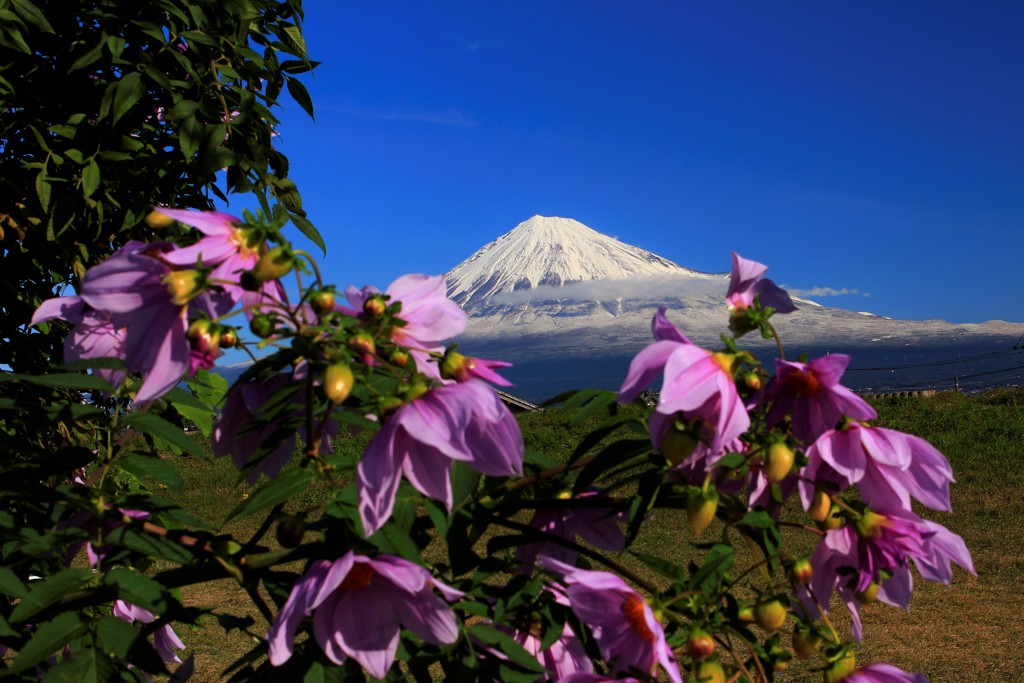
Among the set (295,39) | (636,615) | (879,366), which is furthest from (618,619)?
(879,366)

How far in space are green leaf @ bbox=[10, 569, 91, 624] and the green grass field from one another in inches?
10.7

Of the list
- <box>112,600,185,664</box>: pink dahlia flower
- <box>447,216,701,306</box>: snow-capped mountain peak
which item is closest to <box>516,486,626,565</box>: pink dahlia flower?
<box>112,600,185,664</box>: pink dahlia flower

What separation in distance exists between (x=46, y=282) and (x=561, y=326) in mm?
143658

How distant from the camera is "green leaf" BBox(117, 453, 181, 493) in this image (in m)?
0.94

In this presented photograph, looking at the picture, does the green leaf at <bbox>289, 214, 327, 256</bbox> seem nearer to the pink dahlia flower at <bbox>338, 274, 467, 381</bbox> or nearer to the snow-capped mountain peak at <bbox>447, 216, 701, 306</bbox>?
the pink dahlia flower at <bbox>338, 274, 467, 381</bbox>

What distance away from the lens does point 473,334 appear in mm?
126688

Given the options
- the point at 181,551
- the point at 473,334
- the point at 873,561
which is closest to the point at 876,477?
the point at 873,561

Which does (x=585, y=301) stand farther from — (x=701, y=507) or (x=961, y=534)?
(x=701, y=507)

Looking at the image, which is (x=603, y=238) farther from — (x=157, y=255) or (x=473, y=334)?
(x=157, y=255)

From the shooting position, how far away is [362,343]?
0.67m

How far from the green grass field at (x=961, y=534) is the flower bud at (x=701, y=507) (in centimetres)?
33

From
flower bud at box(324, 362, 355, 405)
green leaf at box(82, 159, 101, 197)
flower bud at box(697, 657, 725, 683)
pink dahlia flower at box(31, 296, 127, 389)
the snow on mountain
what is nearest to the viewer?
flower bud at box(324, 362, 355, 405)

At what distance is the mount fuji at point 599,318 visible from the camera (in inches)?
4390

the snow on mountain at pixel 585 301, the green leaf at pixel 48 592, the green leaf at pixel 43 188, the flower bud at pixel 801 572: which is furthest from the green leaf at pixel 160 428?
the snow on mountain at pixel 585 301
